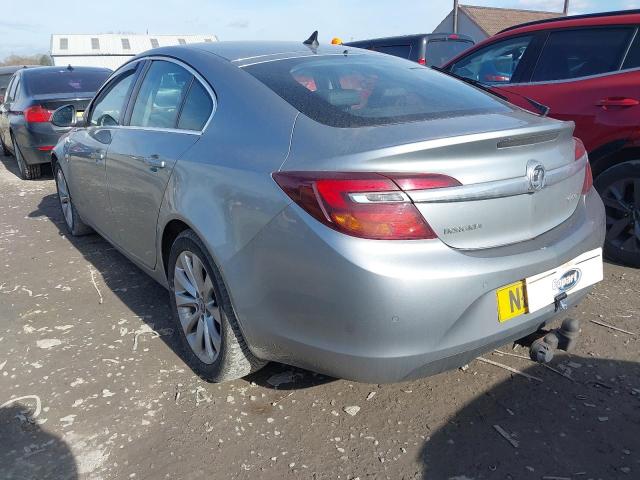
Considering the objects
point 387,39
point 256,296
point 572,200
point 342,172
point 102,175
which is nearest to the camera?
point 342,172

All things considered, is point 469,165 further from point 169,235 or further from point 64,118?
point 64,118

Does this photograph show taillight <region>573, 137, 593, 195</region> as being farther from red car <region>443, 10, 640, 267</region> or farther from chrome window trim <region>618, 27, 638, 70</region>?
chrome window trim <region>618, 27, 638, 70</region>

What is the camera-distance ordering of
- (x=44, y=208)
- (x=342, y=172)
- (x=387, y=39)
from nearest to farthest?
(x=342, y=172), (x=44, y=208), (x=387, y=39)

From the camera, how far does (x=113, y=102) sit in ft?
12.7

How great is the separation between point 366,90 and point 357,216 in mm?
922

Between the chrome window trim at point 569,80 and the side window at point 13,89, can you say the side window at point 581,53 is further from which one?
the side window at point 13,89

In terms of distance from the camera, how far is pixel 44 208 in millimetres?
6391

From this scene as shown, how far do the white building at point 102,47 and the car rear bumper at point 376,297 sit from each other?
47301 millimetres

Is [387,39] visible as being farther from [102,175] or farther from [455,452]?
[455,452]

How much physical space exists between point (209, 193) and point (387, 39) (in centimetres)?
734

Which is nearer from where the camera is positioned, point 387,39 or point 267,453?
point 267,453

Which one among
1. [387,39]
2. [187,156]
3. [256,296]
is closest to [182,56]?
[187,156]

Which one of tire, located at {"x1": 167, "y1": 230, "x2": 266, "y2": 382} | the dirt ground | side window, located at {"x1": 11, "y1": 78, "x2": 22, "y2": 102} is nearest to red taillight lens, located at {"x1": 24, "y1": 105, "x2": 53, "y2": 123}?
side window, located at {"x1": 11, "y1": 78, "x2": 22, "y2": 102}

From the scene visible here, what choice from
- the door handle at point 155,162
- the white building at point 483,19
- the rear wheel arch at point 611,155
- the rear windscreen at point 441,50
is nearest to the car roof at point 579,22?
the rear wheel arch at point 611,155
